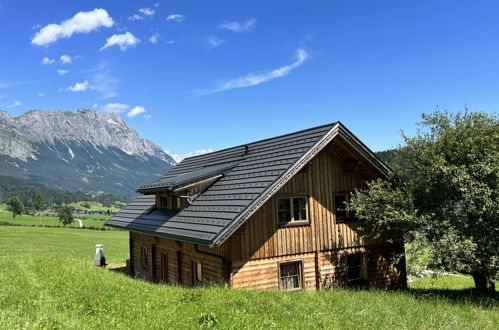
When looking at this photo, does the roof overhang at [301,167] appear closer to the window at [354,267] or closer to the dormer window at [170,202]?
the window at [354,267]

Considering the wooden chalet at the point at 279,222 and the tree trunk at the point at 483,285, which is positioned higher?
the wooden chalet at the point at 279,222

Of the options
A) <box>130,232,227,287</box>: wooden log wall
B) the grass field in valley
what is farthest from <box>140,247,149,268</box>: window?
A: the grass field in valley

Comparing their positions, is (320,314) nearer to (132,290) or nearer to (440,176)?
(132,290)

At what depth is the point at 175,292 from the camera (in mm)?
12734


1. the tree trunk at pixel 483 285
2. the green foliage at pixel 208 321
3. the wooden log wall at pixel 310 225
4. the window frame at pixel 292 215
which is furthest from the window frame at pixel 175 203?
the tree trunk at pixel 483 285

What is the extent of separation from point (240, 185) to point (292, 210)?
2.49 meters

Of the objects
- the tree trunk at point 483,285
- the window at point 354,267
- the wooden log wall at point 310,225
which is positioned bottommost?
the tree trunk at point 483,285

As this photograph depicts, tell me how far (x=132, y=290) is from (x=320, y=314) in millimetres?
5989

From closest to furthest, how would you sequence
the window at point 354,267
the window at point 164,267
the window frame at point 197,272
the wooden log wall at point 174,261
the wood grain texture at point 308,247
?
the wood grain texture at point 308,247 → the wooden log wall at point 174,261 → the window frame at point 197,272 → the window at point 354,267 → the window at point 164,267

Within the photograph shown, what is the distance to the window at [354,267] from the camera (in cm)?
1805

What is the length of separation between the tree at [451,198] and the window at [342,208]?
0.62 meters

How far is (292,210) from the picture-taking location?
16.7 metres

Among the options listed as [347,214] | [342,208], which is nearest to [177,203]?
[342,208]

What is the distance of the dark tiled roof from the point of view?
1459cm
